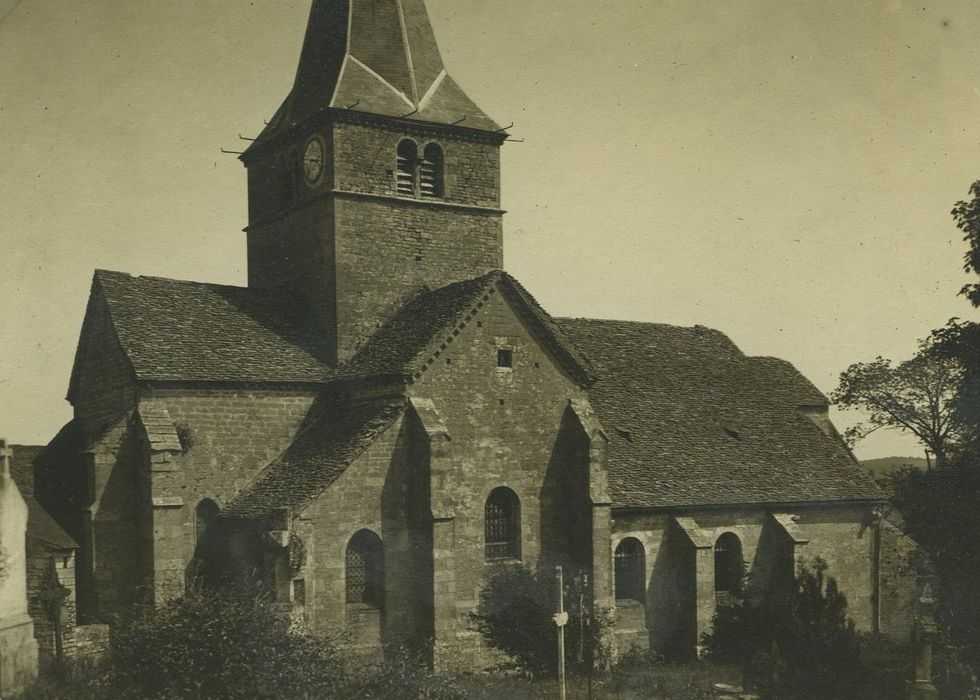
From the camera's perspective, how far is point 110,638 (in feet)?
88.1

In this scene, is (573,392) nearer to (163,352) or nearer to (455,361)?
(455,361)

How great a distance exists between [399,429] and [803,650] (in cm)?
1169

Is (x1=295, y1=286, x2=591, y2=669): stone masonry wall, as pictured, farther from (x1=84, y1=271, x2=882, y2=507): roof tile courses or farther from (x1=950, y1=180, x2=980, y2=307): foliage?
(x1=950, y1=180, x2=980, y2=307): foliage

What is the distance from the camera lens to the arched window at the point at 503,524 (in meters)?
30.7

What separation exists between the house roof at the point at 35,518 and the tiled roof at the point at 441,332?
29.3ft

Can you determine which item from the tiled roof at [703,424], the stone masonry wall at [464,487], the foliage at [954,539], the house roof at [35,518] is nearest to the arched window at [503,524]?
the stone masonry wall at [464,487]

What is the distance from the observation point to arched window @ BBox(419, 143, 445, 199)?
3584 cm

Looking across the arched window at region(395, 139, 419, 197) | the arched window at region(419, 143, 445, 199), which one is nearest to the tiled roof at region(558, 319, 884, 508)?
the arched window at region(419, 143, 445, 199)

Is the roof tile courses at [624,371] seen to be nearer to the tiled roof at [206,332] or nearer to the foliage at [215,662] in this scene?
the tiled roof at [206,332]

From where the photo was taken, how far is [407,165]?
117 feet

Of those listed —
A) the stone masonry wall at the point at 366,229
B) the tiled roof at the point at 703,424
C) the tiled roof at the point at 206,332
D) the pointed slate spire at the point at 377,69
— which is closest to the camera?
the tiled roof at the point at 206,332

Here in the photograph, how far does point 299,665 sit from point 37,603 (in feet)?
29.6

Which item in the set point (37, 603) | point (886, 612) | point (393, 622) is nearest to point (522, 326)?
point (393, 622)

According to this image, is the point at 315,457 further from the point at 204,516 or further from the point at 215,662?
the point at 215,662
